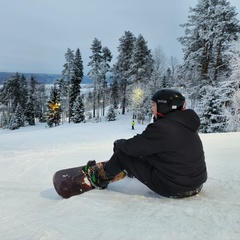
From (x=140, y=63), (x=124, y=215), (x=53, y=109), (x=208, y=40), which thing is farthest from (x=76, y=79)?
(x=124, y=215)

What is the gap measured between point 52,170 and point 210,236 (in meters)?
4.62

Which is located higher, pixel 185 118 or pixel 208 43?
pixel 208 43

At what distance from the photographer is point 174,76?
53.2m

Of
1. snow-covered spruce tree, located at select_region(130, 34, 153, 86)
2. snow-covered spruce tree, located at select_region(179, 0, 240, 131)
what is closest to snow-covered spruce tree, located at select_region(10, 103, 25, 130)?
snow-covered spruce tree, located at select_region(130, 34, 153, 86)

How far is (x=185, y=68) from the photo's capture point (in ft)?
103

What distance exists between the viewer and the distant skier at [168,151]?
9.58ft

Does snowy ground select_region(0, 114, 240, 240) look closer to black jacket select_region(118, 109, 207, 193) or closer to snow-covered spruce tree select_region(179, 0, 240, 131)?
black jacket select_region(118, 109, 207, 193)

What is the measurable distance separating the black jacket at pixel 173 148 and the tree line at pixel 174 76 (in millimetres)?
16357

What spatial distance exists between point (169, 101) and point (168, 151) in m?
0.56

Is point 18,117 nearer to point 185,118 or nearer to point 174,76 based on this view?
point 174,76

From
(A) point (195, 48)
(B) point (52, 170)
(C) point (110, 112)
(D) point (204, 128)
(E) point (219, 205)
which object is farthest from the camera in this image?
(C) point (110, 112)

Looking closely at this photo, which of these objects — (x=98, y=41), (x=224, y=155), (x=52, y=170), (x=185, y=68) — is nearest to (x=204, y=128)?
(x=185, y=68)

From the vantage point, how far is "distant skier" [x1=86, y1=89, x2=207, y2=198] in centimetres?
292

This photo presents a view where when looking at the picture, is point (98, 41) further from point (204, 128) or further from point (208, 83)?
point (204, 128)
